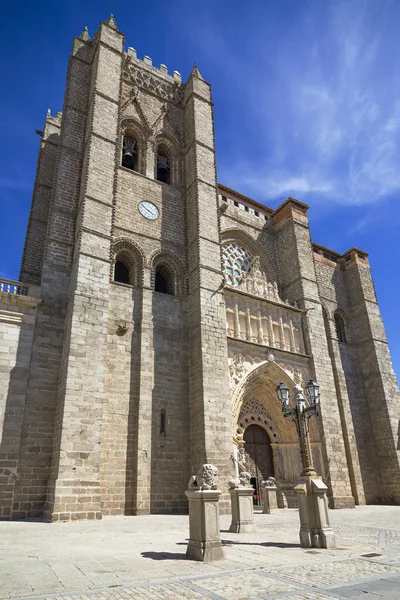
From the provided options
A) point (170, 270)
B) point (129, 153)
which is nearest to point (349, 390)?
point (170, 270)

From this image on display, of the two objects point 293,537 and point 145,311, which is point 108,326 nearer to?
point 145,311

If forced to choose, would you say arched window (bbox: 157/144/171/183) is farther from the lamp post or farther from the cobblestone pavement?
the cobblestone pavement

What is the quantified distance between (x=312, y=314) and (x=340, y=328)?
3895 millimetres

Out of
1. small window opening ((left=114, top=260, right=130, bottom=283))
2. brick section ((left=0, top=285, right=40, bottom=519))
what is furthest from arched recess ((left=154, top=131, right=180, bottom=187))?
brick section ((left=0, top=285, right=40, bottom=519))

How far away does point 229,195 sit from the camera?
18.9m

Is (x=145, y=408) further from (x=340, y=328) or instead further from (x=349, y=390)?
(x=340, y=328)

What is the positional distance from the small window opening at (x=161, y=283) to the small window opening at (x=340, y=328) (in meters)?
9.57

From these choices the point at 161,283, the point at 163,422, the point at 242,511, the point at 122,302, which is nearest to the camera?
the point at 242,511

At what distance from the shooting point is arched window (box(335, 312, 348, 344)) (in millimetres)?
19703

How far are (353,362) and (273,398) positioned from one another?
624 centimetres

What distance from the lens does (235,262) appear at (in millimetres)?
17766

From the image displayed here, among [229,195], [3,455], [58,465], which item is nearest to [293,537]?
[58,465]

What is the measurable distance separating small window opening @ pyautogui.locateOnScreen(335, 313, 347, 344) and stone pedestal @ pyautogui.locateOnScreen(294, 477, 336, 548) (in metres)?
14.3

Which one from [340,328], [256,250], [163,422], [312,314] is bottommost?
[163,422]
